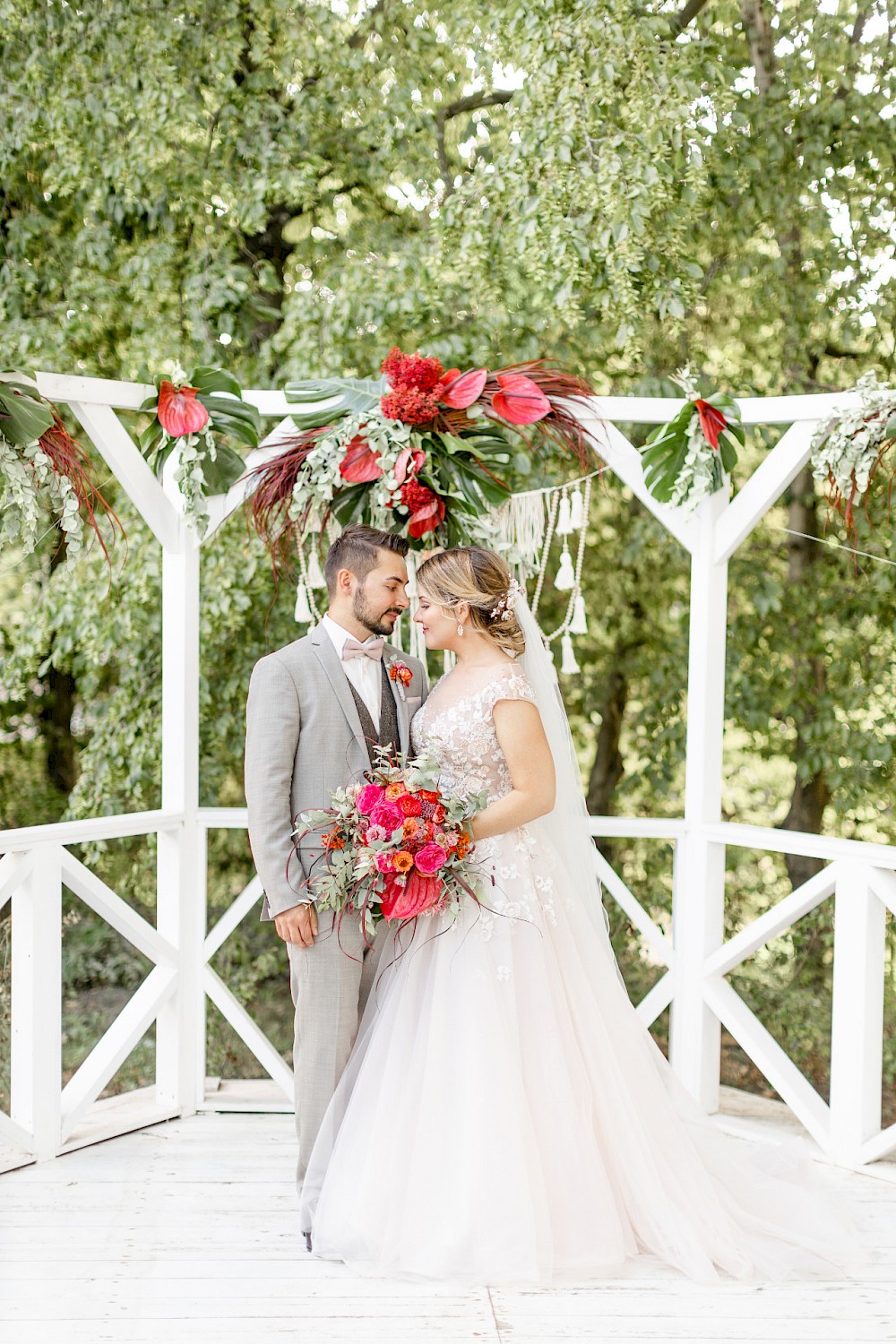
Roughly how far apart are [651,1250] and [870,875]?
135 cm

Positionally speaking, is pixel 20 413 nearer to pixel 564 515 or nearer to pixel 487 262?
pixel 564 515

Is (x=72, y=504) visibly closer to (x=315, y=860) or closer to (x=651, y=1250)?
(x=315, y=860)

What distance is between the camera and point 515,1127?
8.98ft

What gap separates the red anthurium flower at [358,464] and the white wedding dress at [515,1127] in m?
0.90

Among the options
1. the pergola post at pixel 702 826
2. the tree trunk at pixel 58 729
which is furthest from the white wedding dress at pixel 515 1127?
the tree trunk at pixel 58 729

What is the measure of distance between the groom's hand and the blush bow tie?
65 cm

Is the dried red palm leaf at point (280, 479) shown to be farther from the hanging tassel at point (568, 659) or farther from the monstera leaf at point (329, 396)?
the hanging tassel at point (568, 659)

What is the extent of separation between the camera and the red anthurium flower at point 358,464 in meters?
3.64

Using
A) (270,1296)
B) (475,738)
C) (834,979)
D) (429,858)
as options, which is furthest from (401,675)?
(834,979)

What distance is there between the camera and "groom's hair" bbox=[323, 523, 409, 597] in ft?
10.1

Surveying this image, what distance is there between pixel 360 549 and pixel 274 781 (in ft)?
2.14

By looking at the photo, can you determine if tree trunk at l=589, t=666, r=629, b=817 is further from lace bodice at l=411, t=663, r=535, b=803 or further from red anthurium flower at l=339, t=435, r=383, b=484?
lace bodice at l=411, t=663, r=535, b=803

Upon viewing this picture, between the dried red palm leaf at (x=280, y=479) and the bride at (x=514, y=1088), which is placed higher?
the dried red palm leaf at (x=280, y=479)

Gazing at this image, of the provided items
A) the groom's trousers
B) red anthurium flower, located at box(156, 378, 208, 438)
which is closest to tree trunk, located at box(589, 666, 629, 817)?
red anthurium flower, located at box(156, 378, 208, 438)
